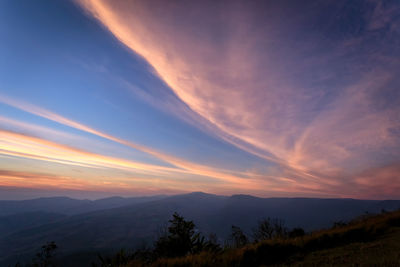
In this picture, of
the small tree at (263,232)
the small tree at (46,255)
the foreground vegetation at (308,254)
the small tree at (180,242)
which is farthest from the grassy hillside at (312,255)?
the small tree at (46,255)

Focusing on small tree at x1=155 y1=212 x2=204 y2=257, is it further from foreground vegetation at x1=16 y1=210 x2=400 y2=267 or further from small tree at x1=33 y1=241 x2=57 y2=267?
small tree at x1=33 y1=241 x2=57 y2=267

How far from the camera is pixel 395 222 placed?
35.2 ft

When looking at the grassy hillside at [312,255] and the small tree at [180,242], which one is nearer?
the grassy hillside at [312,255]

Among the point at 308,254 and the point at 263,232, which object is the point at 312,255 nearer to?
the point at 308,254

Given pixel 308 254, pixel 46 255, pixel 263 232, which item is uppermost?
pixel 308 254

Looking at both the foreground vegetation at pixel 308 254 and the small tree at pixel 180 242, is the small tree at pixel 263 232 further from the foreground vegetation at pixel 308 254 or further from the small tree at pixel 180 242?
the foreground vegetation at pixel 308 254

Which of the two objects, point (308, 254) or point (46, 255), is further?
point (46, 255)

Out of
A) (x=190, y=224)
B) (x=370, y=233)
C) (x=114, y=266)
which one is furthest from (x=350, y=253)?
(x=190, y=224)

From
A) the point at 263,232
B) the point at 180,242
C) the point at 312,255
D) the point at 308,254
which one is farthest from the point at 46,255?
the point at 312,255

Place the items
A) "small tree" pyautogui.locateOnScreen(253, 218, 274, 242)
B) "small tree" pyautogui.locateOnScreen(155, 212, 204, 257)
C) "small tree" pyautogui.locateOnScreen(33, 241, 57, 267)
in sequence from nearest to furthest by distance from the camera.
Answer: "small tree" pyautogui.locateOnScreen(155, 212, 204, 257)
"small tree" pyautogui.locateOnScreen(253, 218, 274, 242)
"small tree" pyautogui.locateOnScreen(33, 241, 57, 267)

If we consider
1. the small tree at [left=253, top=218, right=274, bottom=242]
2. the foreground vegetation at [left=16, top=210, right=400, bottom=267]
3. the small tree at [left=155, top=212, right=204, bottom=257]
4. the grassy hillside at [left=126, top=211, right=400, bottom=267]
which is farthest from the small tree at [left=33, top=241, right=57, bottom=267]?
the grassy hillside at [left=126, top=211, right=400, bottom=267]

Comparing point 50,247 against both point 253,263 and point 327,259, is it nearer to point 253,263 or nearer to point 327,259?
point 253,263

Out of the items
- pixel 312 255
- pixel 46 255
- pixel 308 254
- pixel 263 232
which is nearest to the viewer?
pixel 312 255

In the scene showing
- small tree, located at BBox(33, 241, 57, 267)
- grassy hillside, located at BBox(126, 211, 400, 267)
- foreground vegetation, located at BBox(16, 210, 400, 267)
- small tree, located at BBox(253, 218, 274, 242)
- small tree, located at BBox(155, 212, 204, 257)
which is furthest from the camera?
small tree, located at BBox(33, 241, 57, 267)
